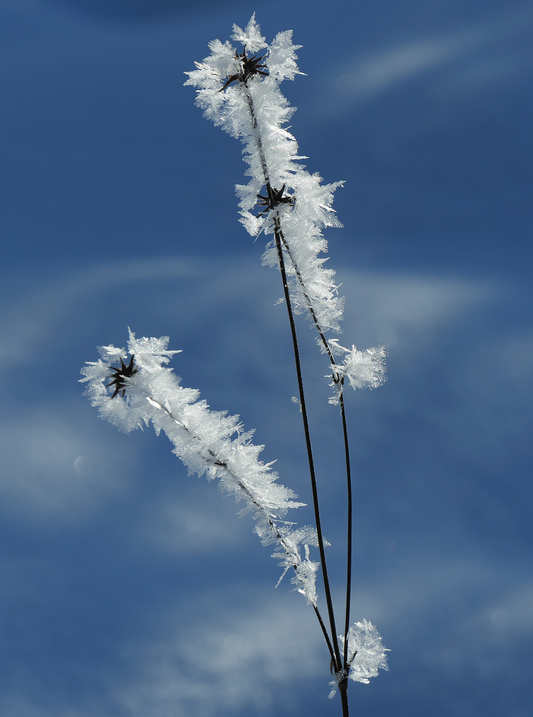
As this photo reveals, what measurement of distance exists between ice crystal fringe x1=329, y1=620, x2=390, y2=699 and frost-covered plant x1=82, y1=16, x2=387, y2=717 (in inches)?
0.8

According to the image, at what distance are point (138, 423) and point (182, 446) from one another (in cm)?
33

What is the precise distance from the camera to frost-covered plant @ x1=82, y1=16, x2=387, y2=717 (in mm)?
2566

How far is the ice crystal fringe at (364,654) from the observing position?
3482 mm

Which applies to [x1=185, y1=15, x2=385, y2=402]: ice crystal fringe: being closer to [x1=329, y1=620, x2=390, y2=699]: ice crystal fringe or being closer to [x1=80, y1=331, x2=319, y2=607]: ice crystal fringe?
[x1=80, y1=331, x2=319, y2=607]: ice crystal fringe

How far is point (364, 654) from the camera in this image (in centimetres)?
357

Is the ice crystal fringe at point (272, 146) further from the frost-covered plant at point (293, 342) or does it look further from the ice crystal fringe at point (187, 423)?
the ice crystal fringe at point (187, 423)

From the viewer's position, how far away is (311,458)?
112 inches

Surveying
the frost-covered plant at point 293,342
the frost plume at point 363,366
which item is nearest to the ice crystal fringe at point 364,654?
the frost-covered plant at point 293,342

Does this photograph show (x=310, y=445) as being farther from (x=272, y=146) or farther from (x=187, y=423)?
(x=272, y=146)

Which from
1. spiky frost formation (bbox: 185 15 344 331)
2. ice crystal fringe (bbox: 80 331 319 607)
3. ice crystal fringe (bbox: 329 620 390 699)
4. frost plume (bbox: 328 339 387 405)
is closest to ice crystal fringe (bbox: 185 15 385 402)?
spiky frost formation (bbox: 185 15 344 331)

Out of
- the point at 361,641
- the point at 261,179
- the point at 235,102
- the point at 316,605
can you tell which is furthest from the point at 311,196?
the point at 361,641

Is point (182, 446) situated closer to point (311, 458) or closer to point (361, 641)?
point (311, 458)

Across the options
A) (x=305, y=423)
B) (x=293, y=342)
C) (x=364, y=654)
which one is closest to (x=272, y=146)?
(x=293, y=342)

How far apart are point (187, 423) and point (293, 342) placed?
0.87m
